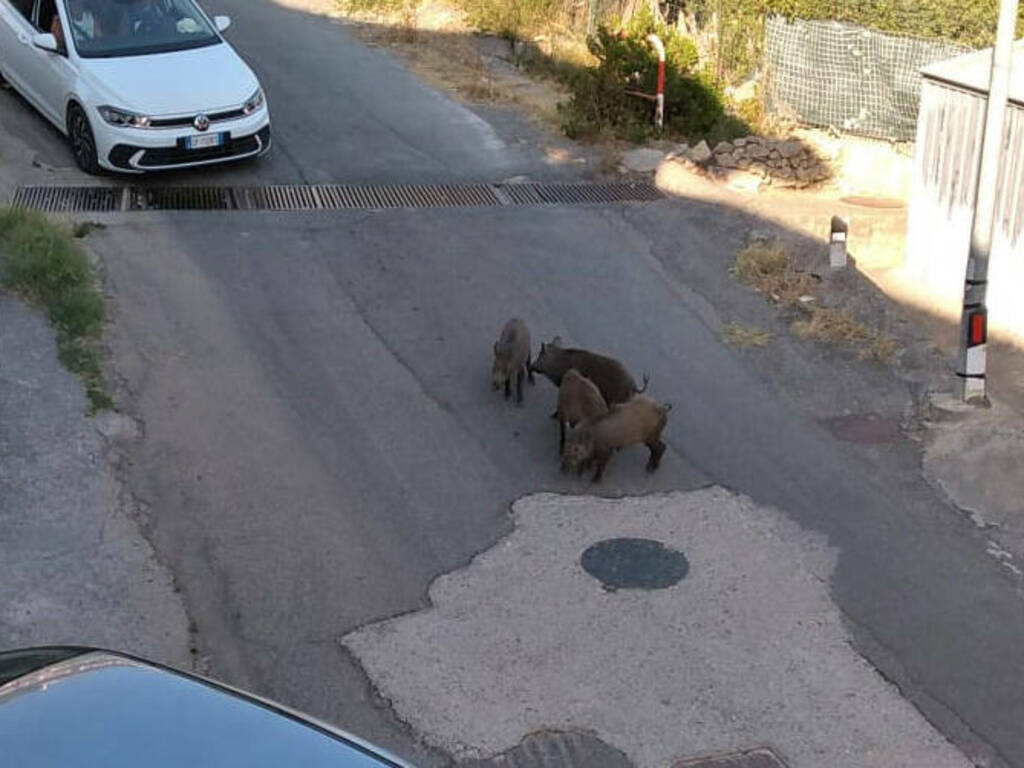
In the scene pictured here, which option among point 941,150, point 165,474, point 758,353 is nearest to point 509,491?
point 165,474

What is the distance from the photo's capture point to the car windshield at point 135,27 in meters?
14.3

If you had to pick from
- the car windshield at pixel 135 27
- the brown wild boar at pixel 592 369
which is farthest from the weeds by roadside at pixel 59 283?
the brown wild boar at pixel 592 369

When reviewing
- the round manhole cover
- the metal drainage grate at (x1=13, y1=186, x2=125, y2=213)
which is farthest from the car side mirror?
the round manhole cover

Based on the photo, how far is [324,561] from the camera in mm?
7977

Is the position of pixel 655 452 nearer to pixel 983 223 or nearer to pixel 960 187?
pixel 983 223

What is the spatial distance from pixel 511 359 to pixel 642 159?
20.6 feet

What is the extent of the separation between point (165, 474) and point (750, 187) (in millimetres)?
8020

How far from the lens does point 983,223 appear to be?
9672mm

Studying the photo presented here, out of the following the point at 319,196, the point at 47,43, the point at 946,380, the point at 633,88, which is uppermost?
the point at 47,43

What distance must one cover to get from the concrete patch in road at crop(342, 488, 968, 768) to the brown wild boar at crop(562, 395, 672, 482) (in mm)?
500

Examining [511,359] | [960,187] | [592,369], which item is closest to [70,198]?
[511,359]

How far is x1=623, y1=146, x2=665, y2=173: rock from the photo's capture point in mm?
15461

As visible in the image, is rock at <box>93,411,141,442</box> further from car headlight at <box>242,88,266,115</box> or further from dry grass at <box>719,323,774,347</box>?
car headlight at <box>242,88,266,115</box>

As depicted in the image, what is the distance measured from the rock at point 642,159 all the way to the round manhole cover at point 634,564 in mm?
7880
